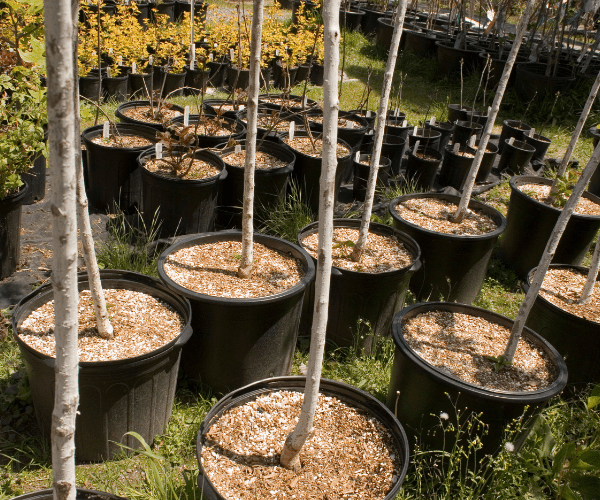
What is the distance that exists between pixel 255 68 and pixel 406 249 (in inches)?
62.3

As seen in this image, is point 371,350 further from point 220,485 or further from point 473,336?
point 220,485

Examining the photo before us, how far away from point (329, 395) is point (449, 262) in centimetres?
165

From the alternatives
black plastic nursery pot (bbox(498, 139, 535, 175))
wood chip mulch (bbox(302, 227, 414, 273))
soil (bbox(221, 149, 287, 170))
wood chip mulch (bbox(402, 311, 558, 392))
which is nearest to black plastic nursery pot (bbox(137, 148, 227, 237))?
soil (bbox(221, 149, 287, 170))

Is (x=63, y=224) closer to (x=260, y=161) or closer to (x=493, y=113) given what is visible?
(x=493, y=113)

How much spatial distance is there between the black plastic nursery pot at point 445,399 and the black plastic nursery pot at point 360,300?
20.4 inches

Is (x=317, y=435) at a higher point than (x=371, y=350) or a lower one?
higher

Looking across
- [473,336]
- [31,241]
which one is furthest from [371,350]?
[31,241]

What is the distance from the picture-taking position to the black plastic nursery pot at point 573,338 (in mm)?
2844

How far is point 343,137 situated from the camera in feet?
17.3

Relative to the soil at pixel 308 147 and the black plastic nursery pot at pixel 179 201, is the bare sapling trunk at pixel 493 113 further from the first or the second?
the black plastic nursery pot at pixel 179 201

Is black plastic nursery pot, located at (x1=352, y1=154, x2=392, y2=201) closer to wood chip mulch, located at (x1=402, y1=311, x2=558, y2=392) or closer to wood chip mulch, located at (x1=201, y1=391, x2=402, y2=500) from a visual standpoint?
wood chip mulch, located at (x1=402, y1=311, x2=558, y2=392)

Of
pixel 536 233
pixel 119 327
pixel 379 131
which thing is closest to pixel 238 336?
pixel 119 327

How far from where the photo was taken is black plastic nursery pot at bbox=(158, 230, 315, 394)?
250 cm

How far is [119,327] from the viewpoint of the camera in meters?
2.39
